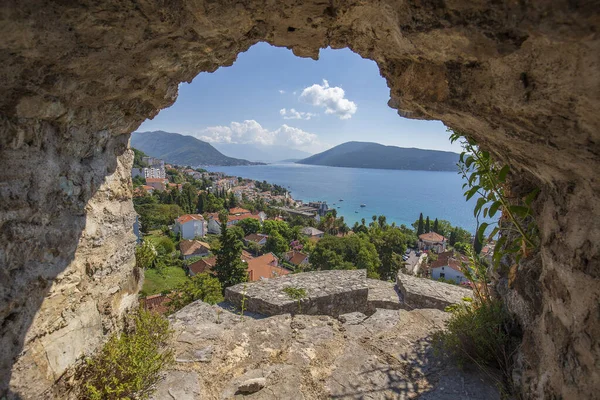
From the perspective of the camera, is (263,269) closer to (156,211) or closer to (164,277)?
(164,277)

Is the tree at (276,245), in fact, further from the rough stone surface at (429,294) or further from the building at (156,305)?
the rough stone surface at (429,294)

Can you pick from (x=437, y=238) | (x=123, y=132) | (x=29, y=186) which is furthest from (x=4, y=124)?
(x=437, y=238)

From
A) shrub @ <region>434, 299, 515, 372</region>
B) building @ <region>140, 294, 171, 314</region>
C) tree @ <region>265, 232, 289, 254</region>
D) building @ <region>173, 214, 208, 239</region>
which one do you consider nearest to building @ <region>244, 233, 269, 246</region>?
tree @ <region>265, 232, 289, 254</region>

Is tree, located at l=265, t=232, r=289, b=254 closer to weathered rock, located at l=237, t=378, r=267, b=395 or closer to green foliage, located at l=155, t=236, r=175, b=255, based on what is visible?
green foliage, located at l=155, t=236, r=175, b=255

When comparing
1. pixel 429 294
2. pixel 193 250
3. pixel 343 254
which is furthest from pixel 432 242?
pixel 429 294

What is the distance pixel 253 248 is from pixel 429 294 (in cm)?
4090

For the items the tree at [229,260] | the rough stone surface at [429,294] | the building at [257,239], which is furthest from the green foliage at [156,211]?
the rough stone surface at [429,294]

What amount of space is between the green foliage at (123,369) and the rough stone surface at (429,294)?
4.29 meters

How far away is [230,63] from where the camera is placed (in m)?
2.52

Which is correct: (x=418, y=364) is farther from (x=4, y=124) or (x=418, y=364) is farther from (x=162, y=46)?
(x=4, y=124)

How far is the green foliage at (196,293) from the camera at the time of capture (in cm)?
588

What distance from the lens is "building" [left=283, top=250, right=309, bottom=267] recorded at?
3778 cm

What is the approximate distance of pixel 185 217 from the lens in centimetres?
4916

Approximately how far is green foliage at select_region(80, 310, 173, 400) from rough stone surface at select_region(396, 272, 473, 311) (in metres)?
4.29
